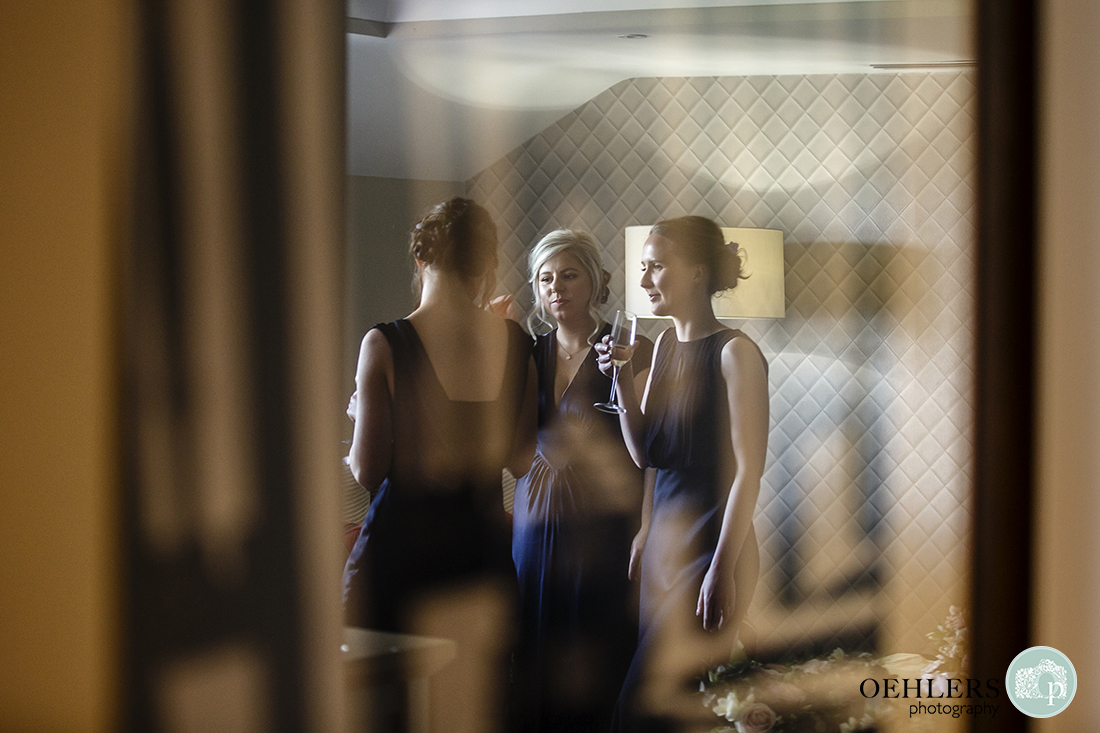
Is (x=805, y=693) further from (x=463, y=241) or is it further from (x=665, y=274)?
(x=463, y=241)

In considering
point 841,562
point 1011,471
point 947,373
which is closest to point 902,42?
point 947,373

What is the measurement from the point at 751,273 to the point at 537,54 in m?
0.53

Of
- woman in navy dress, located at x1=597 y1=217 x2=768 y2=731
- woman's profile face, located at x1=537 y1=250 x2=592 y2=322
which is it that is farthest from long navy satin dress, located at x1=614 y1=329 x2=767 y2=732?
woman's profile face, located at x1=537 y1=250 x2=592 y2=322

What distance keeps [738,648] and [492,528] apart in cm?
47

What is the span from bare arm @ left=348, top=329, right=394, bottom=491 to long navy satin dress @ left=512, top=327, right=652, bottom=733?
24cm

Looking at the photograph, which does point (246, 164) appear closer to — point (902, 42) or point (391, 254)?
point (391, 254)

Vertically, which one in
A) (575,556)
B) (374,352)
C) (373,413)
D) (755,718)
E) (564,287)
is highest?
(564,287)

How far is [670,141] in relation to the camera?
4.42ft

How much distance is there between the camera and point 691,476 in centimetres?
135

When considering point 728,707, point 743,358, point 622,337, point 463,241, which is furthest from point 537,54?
point 728,707

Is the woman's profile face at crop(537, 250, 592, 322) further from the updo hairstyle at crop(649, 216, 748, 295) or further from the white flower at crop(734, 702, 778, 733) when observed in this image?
the white flower at crop(734, 702, 778, 733)

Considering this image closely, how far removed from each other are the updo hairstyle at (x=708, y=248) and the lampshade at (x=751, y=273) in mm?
A: 11

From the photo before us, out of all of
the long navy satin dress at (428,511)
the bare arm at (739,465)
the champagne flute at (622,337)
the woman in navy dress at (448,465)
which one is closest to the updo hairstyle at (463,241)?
the woman in navy dress at (448,465)

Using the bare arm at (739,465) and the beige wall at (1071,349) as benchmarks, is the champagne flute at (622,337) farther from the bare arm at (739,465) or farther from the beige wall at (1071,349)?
the beige wall at (1071,349)
